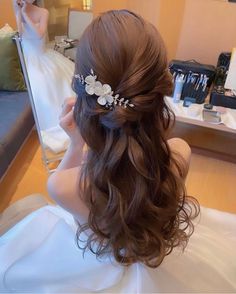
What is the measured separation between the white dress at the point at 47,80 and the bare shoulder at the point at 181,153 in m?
0.79

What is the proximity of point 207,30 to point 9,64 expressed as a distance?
1443mm

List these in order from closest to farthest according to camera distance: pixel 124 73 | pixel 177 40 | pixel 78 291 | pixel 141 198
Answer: pixel 124 73, pixel 141 198, pixel 78 291, pixel 177 40

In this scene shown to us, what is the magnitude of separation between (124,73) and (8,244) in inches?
28.8

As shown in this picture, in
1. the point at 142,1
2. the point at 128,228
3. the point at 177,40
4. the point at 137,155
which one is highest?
the point at 142,1

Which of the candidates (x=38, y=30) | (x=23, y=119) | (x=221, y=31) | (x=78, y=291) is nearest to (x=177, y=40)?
(x=221, y=31)

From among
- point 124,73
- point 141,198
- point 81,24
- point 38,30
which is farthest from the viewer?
point 81,24

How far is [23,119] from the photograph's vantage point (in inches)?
66.8

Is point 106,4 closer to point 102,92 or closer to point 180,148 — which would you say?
point 180,148

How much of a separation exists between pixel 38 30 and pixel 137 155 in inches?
40.9

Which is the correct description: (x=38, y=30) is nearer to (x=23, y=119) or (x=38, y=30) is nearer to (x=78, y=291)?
(x=23, y=119)

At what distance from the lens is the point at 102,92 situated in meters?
0.55

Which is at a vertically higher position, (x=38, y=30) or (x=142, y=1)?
(x=142, y=1)

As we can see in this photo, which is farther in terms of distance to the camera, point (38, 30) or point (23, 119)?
point (23, 119)

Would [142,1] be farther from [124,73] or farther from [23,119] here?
[124,73]
